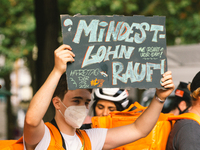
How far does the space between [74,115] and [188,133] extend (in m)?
1.10

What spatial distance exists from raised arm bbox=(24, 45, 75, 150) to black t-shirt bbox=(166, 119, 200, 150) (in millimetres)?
1292

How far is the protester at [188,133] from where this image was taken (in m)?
2.60

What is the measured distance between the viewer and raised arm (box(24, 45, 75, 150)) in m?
2.21

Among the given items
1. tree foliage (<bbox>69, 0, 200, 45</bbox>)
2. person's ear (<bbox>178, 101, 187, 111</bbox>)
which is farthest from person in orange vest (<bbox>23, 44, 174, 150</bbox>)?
tree foliage (<bbox>69, 0, 200, 45</bbox>)

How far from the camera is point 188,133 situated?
2.67 meters

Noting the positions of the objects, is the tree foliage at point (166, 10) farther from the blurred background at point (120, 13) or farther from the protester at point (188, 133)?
the protester at point (188, 133)

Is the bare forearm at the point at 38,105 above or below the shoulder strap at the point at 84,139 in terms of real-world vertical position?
above

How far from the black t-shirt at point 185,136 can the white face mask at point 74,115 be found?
951mm

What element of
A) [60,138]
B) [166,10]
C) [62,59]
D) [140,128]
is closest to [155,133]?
[140,128]

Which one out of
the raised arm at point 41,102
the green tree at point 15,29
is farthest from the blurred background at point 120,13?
the raised arm at point 41,102

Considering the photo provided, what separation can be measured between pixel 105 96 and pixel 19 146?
86.9 inches

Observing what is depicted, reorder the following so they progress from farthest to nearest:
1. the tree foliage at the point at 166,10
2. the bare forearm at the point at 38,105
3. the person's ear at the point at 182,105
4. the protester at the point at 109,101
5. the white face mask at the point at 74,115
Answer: the tree foliage at the point at 166,10 → the person's ear at the point at 182,105 → the protester at the point at 109,101 → the white face mask at the point at 74,115 → the bare forearm at the point at 38,105

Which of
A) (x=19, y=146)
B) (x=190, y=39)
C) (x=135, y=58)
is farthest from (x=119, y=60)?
(x=190, y=39)

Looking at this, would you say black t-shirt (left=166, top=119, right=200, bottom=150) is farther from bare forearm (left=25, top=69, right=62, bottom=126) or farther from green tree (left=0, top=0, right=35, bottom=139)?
green tree (left=0, top=0, right=35, bottom=139)
